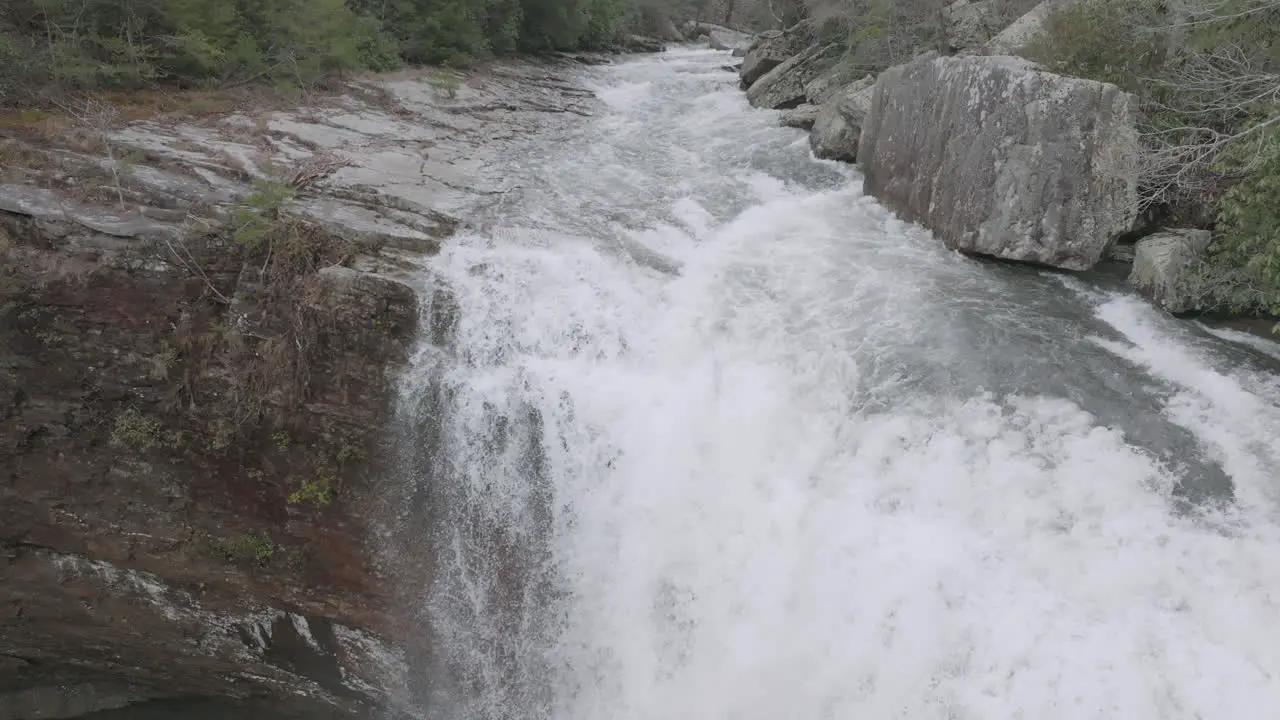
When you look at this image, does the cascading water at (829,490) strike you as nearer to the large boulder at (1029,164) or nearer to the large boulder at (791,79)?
the large boulder at (1029,164)

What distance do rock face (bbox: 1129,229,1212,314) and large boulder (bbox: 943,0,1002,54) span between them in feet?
21.8

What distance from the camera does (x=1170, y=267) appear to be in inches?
315

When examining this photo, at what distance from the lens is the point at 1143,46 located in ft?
30.9

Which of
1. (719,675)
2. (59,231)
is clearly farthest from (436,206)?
(719,675)

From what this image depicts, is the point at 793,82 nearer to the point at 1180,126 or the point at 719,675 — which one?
the point at 1180,126

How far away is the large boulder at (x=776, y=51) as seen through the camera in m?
19.7

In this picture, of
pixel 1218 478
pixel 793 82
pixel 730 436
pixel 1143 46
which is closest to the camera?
pixel 1218 478

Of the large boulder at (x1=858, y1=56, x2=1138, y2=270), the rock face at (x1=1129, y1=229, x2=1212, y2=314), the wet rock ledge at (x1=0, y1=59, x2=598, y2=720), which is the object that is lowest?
the wet rock ledge at (x1=0, y1=59, x2=598, y2=720)

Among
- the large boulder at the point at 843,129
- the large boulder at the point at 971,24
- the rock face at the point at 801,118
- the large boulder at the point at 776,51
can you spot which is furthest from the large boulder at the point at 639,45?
the large boulder at the point at 843,129

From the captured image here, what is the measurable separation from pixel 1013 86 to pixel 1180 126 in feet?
6.54

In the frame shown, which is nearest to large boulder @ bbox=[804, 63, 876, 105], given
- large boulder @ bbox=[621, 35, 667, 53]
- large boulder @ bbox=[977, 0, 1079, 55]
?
large boulder @ bbox=[977, 0, 1079, 55]

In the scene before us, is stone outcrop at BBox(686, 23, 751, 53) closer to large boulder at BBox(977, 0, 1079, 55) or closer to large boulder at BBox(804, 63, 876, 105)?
large boulder at BBox(804, 63, 876, 105)

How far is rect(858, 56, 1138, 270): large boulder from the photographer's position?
27.9 ft

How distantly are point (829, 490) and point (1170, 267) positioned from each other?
475 centimetres
